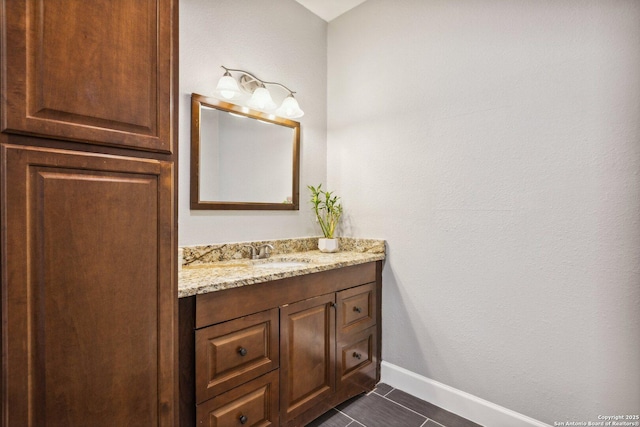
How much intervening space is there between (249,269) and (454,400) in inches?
55.6

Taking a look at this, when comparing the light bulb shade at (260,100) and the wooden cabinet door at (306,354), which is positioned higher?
the light bulb shade at (260,100)

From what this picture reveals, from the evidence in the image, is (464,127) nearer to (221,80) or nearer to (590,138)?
(590,138)

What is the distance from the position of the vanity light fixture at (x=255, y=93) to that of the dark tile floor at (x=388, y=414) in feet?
6.10

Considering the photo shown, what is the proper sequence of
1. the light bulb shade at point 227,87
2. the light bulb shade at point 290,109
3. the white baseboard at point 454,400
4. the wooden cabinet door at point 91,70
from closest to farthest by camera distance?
the wooden cabinet door at point 91,70, the white baseboard at point 454,400, the light bulb shade at point 227,87, the light bulb shade at point 290,109

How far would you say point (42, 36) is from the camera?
790 mm

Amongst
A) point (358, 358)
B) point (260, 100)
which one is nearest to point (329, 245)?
point (358, 358)

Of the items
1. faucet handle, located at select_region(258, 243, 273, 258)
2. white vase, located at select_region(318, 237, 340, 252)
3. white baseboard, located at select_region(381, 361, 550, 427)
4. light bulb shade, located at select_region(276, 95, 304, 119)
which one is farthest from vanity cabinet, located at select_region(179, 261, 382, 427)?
light bulb shade, located at select_region(276, 95, 304, 119)

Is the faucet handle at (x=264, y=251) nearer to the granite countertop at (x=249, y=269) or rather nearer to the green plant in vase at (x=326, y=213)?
the granite countertop at (x=249, y=269)

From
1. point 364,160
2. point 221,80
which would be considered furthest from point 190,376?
point 364,160

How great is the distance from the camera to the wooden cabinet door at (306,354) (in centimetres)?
157

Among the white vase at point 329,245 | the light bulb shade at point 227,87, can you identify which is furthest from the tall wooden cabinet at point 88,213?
the white vase at point 329,245

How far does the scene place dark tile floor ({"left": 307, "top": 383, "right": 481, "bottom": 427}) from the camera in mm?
1771

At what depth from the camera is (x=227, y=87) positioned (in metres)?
1.85

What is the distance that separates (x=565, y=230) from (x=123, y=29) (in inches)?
76.0
